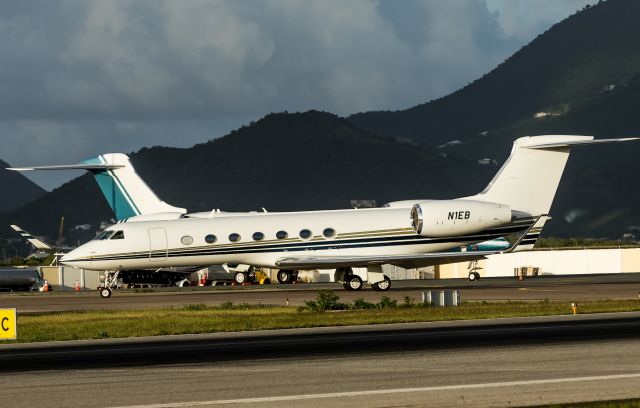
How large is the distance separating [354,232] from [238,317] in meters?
15.8

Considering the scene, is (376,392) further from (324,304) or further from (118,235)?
(118,235)

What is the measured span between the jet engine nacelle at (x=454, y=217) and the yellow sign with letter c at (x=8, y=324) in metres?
23.3

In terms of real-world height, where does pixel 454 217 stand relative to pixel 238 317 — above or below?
Result: above

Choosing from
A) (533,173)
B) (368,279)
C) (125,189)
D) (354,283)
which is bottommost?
(354,283)

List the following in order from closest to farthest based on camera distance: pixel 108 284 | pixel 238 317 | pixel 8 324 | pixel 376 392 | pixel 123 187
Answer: pixel 376 392 < pixel 8 324 < pixel 238 317 < pixel 108 284 < pixel 123 187

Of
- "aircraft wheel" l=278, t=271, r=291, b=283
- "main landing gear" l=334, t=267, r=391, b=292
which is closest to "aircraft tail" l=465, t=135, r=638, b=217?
"main landing gear" l=334, t=267, r=391, b=292

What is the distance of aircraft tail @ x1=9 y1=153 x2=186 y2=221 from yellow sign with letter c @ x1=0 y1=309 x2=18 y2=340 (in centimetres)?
3497

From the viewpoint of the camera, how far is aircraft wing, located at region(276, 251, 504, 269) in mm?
47281

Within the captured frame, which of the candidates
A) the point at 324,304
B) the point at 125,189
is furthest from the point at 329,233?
the point at 125,189

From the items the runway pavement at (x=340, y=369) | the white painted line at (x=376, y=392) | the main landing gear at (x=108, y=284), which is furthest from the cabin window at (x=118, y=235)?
the white painted line at (x=376, y=392)

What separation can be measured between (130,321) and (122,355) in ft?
34.7

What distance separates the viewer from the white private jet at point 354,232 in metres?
48.6

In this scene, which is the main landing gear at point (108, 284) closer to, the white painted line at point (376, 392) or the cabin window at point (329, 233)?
the cabin window at point (329, 233)

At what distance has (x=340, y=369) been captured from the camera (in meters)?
19.4
